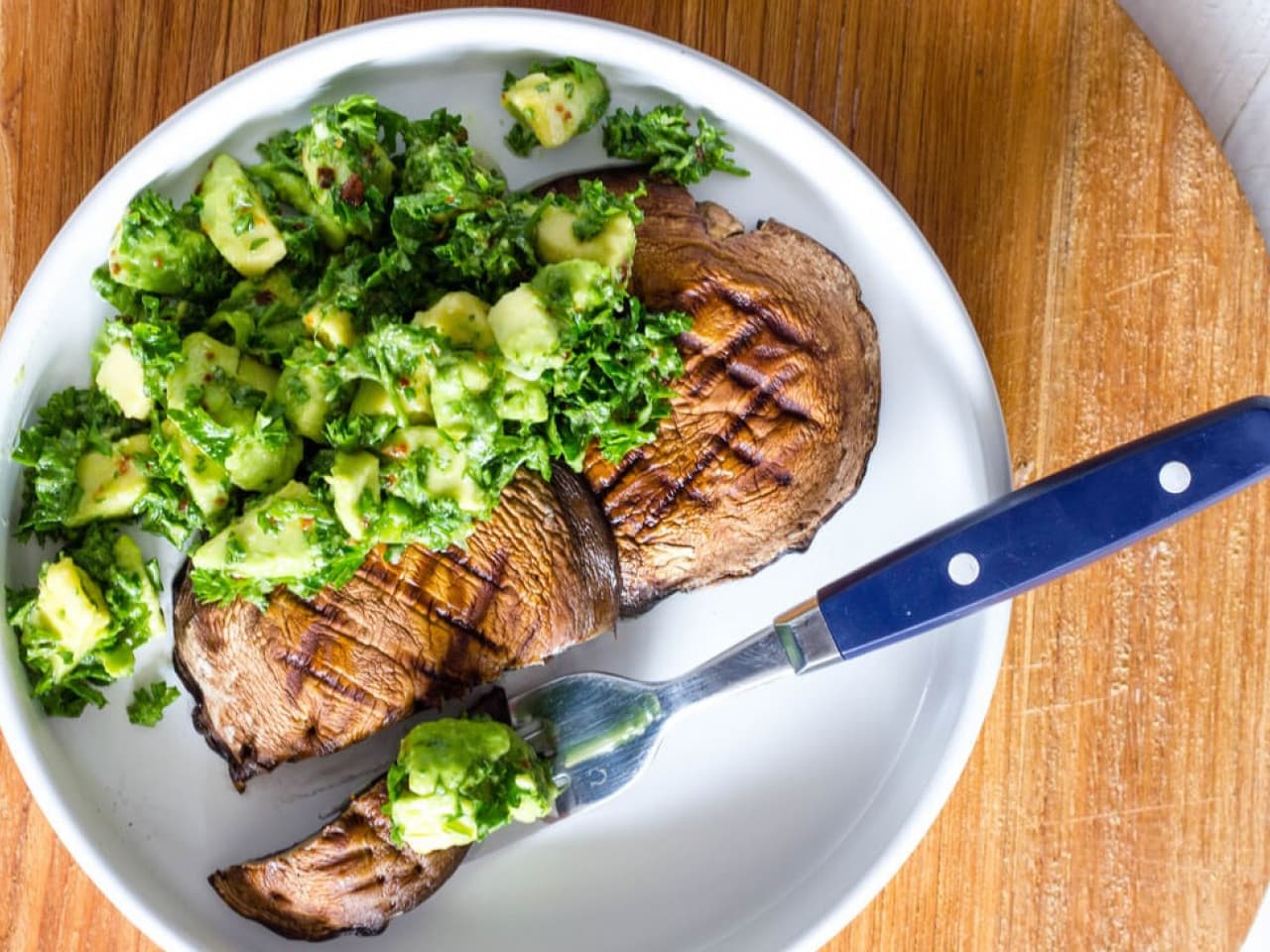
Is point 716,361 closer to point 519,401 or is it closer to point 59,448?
point 519,401

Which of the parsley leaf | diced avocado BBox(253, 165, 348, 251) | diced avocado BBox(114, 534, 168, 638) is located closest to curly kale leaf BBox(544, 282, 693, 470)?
diced avocado BBox(253, 165, 348, 251)

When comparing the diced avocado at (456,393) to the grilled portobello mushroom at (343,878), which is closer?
the diced avocado at (456,393)

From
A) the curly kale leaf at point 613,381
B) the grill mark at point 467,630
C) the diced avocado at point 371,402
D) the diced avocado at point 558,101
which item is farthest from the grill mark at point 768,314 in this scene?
the grill mark at point 467,630

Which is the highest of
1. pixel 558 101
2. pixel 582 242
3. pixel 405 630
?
pixel 558 101

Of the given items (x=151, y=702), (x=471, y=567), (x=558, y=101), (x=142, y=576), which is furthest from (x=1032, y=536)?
(x=151, y=702)

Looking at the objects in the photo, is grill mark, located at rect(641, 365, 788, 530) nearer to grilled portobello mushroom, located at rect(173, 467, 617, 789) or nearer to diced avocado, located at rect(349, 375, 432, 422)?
grilled portobello mushroom, located at rect(173, 467, 617, 789)

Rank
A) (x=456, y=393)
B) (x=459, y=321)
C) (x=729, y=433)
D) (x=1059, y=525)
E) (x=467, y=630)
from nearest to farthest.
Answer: (x=456, y=393), (x=459, y=321), (x=1059, y=525), (x=467, y=630), (x=729, y=433)

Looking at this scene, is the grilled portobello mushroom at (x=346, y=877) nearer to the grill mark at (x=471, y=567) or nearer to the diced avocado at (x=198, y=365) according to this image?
the grill mark at (x=471, y=567)
